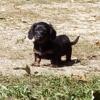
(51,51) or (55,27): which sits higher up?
(51,51)

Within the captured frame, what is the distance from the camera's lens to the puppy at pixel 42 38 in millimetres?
8977

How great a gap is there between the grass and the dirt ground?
1.48 ft

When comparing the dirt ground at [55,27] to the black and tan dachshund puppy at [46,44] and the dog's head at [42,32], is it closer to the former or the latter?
the black and tan dachshund puppy at [46,44]

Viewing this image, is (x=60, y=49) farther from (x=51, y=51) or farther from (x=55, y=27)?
(x=55, y=27)

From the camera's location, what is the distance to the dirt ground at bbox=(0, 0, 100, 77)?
9.05 meters

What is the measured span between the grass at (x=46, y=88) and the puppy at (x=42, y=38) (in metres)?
0.87

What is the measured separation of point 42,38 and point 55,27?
359cm

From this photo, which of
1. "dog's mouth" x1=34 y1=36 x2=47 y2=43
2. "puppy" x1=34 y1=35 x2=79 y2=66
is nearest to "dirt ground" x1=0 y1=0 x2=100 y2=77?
"puppy" x1=34 y1=35 x2=79 y2=66

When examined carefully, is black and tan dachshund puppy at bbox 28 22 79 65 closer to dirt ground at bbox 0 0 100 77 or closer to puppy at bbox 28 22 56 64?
puppy at bbox 28 22 56 64

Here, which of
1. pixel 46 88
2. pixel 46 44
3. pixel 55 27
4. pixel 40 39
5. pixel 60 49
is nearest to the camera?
pixel 46 88

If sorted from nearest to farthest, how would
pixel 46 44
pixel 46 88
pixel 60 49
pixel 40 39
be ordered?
pixel 46 88 → pixel 40 39 → pixel 46 44 → pixel 60 49

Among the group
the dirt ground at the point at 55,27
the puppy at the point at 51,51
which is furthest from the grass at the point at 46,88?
the puppy at the point at 51,51

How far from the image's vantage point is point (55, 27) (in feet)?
41.1

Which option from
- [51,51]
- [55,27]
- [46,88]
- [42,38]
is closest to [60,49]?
[51,51]
